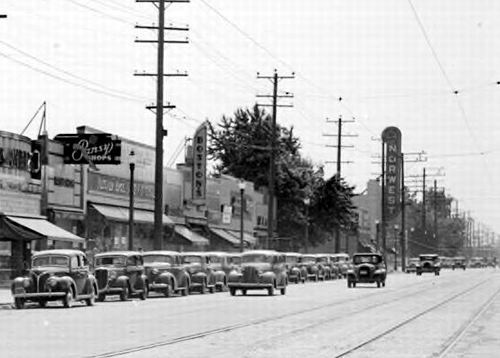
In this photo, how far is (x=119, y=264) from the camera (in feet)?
121

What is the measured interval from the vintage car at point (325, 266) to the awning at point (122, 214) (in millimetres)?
13500

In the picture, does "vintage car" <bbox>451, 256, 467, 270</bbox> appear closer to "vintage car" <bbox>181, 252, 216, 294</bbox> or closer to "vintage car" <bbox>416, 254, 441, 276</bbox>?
"vintage car" <bbox>416, 254, 441, 276</bbox>

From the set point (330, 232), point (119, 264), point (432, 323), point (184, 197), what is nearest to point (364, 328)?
point (432, 323)

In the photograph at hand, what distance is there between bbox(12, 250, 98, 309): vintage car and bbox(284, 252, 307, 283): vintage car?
92.5ft

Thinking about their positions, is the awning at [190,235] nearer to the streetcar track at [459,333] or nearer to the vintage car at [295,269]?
the vintage car at [295,269]

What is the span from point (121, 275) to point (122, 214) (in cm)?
1686

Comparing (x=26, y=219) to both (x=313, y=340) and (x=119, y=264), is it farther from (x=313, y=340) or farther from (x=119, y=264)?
(x=313, y=340)

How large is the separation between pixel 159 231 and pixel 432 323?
23.6 m

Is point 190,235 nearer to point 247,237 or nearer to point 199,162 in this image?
point 199,162

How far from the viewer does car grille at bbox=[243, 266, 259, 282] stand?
41562mm

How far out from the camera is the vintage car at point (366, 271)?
55469 millimetres

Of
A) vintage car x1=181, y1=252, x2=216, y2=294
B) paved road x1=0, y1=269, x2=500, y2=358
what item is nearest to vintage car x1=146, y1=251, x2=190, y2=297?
vintage car x1=181, y1=252, x2=216, y2=294

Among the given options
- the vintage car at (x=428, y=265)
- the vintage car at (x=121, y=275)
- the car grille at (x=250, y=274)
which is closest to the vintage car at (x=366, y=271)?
the car grille at (x=250, y=274)

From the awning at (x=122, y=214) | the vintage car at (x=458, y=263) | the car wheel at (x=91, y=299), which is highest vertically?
the awning at (x=122, y=214)
